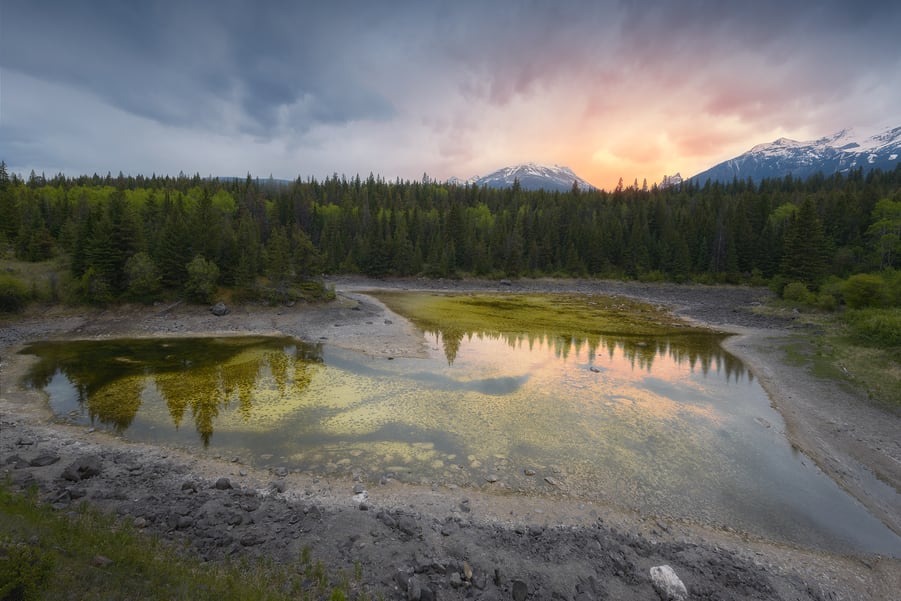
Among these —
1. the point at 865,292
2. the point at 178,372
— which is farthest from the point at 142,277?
the point at 865,292

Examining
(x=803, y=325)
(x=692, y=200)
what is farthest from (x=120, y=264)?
(x=692, y=200)

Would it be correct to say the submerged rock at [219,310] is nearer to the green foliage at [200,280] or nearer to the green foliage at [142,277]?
the green foliage at [200,280]

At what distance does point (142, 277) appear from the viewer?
47531 millimetres

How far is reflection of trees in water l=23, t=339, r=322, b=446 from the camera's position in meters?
22.7

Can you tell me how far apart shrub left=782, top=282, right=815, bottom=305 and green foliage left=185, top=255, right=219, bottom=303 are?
7883cm

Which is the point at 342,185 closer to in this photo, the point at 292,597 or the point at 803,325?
the point at 803,325

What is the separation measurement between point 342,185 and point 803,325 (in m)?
155

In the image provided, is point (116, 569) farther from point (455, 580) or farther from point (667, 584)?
point (667, 584)

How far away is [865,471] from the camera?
16891mm

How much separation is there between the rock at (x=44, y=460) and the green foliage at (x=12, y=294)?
37785mm

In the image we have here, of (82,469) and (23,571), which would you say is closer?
(23,571)

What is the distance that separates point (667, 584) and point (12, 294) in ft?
191

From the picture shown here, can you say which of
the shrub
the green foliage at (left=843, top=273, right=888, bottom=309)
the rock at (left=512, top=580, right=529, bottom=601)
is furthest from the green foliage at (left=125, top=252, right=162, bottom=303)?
the shrub

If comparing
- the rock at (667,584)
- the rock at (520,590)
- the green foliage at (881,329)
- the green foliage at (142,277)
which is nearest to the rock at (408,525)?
the rock at (520,590)
